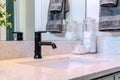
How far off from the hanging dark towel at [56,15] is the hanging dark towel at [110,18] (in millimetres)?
376

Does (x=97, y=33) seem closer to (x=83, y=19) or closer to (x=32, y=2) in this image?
(x=83, y=19)

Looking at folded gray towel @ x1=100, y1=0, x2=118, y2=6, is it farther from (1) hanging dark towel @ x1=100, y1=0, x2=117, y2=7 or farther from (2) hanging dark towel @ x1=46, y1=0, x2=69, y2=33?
(2) hanging dark towel @ x1=46, y1=0, x2=69, y2=33

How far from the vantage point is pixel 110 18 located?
1.71 meters

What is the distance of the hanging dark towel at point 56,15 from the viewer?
68.4 inches

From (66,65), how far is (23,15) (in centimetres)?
52

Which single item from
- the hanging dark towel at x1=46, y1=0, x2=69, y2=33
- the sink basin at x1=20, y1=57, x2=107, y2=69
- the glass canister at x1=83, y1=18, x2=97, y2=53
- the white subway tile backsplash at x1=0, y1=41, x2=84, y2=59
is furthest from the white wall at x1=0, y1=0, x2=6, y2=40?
the glass canister at x1=83, y1=18, x2=97, y2=53

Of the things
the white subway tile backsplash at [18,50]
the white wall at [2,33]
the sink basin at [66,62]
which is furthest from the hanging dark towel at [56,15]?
the white wall at [2,33]

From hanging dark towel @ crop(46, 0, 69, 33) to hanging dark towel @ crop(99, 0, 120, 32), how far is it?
376 millimetres

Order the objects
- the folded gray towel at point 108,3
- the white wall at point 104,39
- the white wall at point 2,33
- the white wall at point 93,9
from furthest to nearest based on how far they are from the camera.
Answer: the white wall at point 93,9 → the white wall at point 104,39 → the folded gray towel at point 108,3 → the white wall at point 2,33

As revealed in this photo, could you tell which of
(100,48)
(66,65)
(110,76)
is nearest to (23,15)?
(66,65)

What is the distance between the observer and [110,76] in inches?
41.7

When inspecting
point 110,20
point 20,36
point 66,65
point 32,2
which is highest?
point 32,2

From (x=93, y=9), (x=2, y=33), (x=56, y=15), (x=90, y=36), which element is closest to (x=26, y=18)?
(x=2, y=33)

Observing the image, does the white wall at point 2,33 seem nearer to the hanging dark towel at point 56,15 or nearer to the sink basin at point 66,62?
the sink basin at point 66,62
